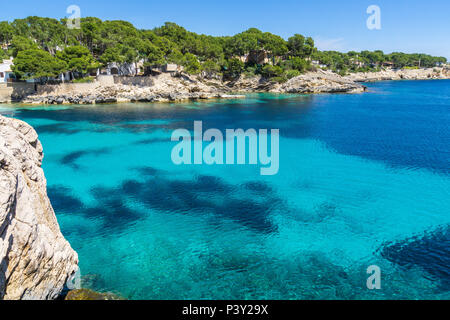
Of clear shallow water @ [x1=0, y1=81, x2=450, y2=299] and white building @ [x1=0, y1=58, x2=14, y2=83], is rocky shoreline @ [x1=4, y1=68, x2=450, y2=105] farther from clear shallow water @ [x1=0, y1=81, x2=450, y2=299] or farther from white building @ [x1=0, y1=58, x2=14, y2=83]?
clear shallow water @ [x1=0, y1=81, x2=450, y2=299]

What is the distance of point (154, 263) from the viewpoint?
11570 mm

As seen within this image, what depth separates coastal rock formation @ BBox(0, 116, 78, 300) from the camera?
643 centimetres

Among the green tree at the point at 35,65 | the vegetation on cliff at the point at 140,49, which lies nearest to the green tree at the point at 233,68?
the vegetation on cliff at the point at 140,49

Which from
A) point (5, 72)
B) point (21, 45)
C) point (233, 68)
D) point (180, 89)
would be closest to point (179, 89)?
point (180, 89)

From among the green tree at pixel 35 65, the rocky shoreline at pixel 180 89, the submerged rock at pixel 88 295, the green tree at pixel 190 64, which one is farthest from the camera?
the green tree at pixel 190 64

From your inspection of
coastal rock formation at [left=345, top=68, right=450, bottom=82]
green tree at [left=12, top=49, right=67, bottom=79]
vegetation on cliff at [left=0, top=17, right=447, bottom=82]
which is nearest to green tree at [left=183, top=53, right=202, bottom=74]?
vegetation on cliff at [left=0, top=17, right=447, bottom=82]

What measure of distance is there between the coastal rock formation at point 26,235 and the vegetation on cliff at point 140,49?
55.9 m

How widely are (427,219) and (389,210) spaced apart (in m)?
1.74

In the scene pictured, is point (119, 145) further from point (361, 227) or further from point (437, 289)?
point (437, 289)

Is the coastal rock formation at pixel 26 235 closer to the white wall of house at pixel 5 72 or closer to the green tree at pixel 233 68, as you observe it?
the white wall of house at pixel 5 72

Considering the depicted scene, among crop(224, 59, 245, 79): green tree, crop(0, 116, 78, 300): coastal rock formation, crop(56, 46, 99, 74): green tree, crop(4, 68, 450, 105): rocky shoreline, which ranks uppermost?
crop(224, 59, 245, 79): green tree

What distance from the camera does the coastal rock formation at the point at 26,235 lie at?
643cm

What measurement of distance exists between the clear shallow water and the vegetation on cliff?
35803mm
